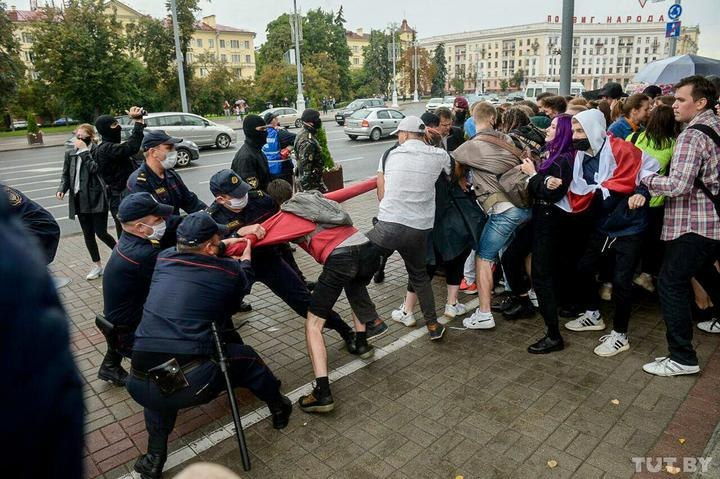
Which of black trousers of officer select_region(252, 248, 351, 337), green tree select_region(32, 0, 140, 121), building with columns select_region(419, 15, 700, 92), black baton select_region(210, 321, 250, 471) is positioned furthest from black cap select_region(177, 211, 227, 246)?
building with columns select_region(419, 15, 700, 92)

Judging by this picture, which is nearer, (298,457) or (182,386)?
(182,386)

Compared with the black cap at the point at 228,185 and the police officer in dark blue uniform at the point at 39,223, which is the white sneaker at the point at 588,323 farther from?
the police officer in dark blue uniform at the point at 39,223

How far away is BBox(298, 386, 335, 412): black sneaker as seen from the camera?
3760mm

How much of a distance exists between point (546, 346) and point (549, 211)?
1.18 m

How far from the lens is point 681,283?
3.89 meters

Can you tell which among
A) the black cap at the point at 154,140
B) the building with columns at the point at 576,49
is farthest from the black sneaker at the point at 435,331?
the building with columns at the point at 576,49

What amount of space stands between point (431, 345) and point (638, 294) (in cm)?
263

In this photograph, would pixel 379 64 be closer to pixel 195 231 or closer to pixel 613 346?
pixel 613 346

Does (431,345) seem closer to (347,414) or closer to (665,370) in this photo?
(347,414)

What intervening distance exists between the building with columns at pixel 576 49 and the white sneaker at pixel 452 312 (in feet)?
398

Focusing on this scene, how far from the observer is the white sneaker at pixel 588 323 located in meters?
4.91

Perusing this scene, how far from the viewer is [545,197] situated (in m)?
4.25

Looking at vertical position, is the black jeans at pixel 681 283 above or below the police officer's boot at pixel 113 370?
above

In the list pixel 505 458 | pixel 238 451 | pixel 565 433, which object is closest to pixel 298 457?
pixel 238 451
